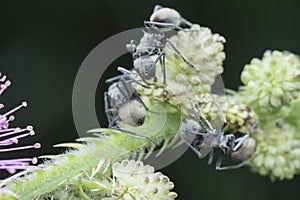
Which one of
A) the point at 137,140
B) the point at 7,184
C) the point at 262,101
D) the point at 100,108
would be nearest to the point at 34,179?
the point at 7,184

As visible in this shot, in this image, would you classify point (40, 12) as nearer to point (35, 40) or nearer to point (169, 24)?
point (35, 40)

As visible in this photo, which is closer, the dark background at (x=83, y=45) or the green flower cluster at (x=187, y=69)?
the green flower cluster at (x=187, y=69)

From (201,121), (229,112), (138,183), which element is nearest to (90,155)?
(138,183)

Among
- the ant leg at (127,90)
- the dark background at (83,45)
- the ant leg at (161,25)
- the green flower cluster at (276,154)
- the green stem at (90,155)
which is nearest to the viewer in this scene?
the green stem at (90,155)

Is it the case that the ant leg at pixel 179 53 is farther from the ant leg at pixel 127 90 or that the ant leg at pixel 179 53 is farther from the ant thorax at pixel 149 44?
the ant leg at pixel 127 90

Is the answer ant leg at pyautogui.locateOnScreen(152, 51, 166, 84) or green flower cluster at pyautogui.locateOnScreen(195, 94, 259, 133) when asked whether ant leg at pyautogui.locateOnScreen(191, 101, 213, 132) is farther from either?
ant leg at pyautogui.locateOnScreen(152, 51, 166, 84)

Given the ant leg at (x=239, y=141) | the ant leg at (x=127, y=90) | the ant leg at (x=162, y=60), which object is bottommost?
the ant leg at (x=239, y=141)

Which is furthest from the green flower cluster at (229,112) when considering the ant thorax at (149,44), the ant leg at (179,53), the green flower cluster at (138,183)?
the green flower cluster at (138,183)

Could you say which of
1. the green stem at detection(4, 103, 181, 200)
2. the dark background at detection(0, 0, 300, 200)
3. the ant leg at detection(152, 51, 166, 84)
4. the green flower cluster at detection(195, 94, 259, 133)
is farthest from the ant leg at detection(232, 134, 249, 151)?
the dark background at detection(0, 0, 300, 200)

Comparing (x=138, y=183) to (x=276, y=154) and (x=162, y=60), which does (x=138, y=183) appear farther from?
(x=276, y=154)
